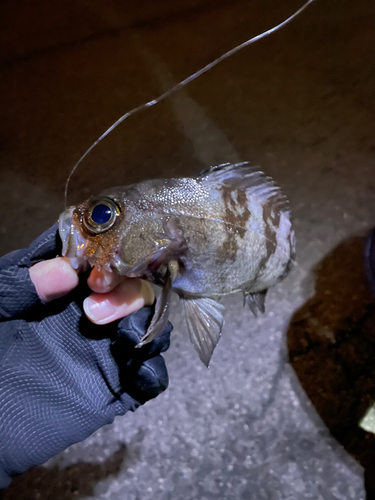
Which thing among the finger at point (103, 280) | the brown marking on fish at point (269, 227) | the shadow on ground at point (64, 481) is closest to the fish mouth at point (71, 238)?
the finger at point (103, 280)

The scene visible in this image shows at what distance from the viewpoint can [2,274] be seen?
2.93ft

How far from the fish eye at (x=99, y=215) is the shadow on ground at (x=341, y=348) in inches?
40.4

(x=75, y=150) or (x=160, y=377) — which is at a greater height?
(x=75, y=150)

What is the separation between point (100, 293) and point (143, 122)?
1.31m

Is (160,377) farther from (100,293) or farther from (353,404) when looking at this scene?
(353,404)

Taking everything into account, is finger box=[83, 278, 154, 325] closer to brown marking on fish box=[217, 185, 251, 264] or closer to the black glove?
the black glove

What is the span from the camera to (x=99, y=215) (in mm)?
679


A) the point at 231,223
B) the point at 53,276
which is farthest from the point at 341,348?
the point at 53,276

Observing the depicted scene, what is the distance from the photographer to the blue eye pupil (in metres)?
0.68

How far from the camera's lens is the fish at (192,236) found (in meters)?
0.69

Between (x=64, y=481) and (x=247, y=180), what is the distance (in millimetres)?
1350

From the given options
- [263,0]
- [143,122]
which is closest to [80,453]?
[143,122]

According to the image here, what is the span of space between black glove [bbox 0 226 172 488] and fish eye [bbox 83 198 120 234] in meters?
0.32

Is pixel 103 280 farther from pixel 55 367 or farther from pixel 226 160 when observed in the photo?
pixel 226 160
